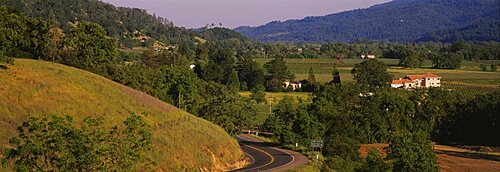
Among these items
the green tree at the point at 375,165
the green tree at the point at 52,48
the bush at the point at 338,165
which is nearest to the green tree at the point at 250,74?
the green tree at the point at 52,48

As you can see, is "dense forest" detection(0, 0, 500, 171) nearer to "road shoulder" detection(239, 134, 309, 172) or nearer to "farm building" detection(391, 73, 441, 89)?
"road shoulder" detection(239, 134, 309, 172)

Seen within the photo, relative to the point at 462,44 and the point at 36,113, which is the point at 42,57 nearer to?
the point at 36,113

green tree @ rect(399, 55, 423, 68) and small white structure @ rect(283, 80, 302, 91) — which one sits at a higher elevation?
green tree @ rect(399, 55, 423, 68)

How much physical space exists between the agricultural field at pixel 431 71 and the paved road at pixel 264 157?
5659cm

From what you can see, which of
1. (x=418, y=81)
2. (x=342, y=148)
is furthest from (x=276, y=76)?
(x=342, y=148)

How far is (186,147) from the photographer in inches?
1806

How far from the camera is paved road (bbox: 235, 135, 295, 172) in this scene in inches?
1805

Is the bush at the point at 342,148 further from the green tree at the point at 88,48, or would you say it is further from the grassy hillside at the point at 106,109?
the green tree at the point at 88,48

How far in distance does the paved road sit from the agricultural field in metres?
56.6

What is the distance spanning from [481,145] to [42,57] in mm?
49215

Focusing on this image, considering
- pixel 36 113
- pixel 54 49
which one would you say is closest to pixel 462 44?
pixel 54 49

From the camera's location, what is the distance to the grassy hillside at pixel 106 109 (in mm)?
43062

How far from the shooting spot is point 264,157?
170ft

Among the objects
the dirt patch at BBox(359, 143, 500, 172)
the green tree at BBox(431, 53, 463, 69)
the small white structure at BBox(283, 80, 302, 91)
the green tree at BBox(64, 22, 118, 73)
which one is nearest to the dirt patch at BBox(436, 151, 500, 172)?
the dirt patch at BBox(359, 143, 500, 172)
